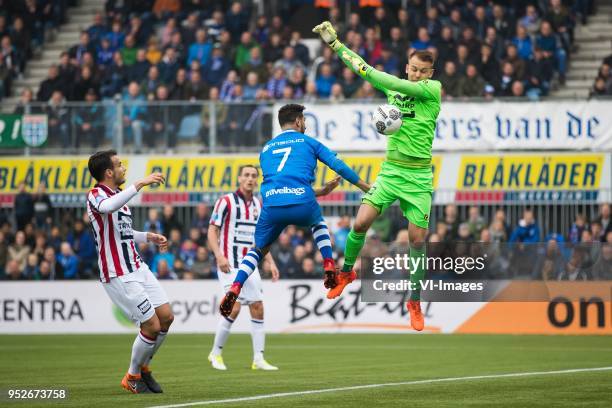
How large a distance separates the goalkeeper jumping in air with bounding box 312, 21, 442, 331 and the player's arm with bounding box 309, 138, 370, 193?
0.52 metres

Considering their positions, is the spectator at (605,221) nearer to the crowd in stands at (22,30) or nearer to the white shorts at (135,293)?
the white shorts at (135,293)

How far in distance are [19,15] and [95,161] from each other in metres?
20.7

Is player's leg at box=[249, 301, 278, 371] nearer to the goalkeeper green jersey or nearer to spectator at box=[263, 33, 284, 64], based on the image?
the goalkeeper green jersey

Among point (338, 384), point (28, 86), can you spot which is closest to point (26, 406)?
point (338, 384)

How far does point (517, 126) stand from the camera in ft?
81.4

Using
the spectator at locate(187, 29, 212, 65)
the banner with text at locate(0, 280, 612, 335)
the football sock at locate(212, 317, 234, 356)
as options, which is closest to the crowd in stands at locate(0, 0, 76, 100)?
the spectator at locate(187, 29, 212, 65)

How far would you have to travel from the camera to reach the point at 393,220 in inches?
993

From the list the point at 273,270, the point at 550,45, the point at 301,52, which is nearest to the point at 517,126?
the point at 550,45

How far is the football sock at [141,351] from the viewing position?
505 inches

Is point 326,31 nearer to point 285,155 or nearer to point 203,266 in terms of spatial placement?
point 285,155

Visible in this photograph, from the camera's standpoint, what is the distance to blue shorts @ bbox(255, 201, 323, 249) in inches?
510

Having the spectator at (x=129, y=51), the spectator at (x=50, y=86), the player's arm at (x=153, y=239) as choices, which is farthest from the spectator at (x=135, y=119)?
the player's arm at (x=153, y=239)

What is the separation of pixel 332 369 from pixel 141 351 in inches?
141

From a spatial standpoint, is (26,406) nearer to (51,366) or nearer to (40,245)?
(51,366)
